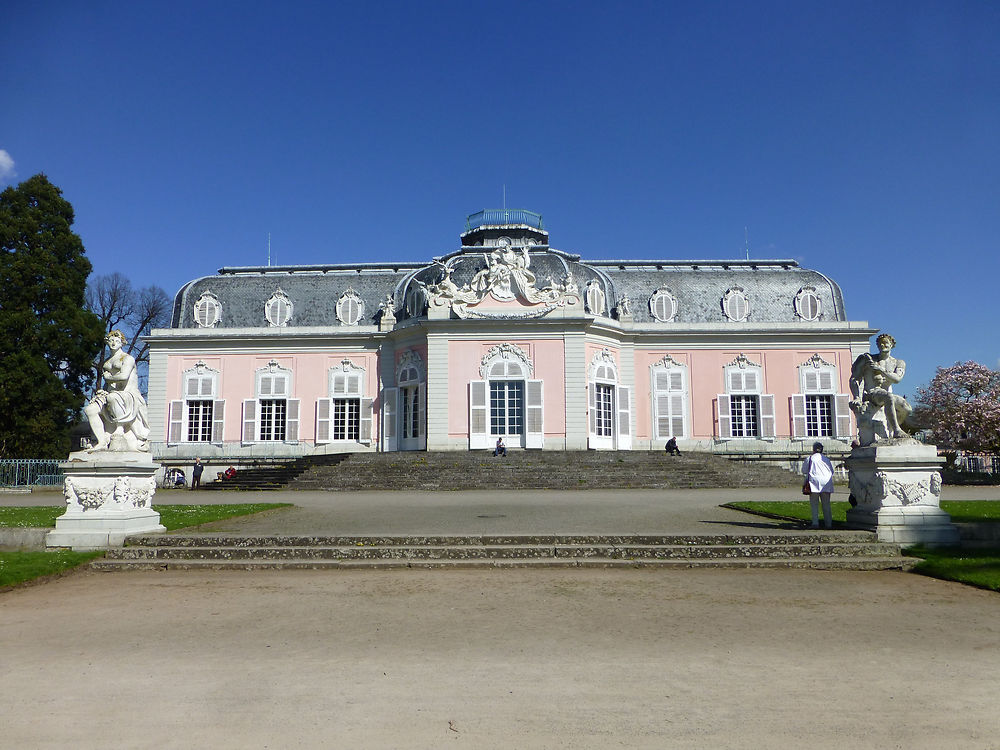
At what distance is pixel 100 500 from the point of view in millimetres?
10688

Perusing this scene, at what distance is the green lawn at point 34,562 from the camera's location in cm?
855

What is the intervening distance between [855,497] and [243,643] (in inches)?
368

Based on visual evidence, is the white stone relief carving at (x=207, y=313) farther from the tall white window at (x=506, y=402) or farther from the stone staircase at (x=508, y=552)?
the stone staircase at (x=508, y=552)

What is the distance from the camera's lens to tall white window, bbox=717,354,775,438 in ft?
110

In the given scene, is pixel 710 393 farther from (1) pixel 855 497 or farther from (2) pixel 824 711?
(2) pixel 824 711

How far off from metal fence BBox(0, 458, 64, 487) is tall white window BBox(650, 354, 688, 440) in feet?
84.6

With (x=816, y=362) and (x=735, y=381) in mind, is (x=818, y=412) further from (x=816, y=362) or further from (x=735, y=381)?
(x=735, y=381)

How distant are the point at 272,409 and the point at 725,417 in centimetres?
2160

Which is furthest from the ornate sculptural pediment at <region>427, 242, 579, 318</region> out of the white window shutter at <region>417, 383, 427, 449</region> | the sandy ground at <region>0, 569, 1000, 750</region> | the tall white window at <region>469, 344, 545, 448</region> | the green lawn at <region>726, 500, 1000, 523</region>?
the sandy ground at <region>0, 569, 1000, 750</region>

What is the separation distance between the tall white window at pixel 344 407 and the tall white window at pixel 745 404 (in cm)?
1683

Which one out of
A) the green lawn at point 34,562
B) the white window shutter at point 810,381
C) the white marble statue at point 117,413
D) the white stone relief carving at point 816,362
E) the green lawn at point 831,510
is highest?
the white stone relief carving at point 816,362

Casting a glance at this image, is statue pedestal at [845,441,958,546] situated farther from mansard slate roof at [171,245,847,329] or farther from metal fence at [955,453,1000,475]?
metal fence at [955,453,1000,475]

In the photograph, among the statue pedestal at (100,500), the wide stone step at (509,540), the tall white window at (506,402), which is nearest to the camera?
the wide stone step at (509,540)

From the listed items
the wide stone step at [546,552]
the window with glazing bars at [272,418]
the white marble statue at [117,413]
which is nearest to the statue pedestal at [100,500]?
the white marble statue at [117,413]
